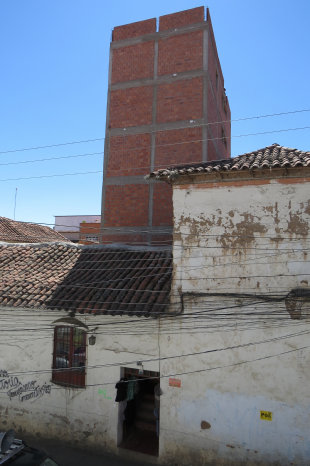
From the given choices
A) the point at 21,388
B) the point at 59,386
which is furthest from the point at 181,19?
the point at 21,388

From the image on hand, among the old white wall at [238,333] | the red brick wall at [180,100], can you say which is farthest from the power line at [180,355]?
the red brick wall at [180,100]

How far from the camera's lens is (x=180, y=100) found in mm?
13234

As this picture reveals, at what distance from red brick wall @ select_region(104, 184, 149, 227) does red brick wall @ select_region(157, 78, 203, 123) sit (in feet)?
10.0

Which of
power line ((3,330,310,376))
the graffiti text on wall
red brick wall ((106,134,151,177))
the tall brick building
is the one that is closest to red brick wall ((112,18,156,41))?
the tall brick building

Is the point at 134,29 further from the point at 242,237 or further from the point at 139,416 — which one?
the point at 139,416

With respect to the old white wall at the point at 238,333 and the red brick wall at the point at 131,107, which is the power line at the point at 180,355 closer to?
the old white wall at the point at 238,333

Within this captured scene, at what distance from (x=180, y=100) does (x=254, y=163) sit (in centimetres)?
662

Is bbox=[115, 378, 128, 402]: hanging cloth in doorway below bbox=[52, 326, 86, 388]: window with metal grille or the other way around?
below

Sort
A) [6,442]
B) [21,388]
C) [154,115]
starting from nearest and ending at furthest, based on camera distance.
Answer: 1. [6,442]
2. [21,388]
3. [154,115]

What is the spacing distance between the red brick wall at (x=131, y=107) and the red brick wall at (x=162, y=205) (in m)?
2.92

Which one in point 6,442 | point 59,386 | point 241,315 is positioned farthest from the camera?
point 59,386

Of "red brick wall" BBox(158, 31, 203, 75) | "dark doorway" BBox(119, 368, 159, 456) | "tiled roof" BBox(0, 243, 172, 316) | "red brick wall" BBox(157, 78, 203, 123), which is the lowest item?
"dark doorway" BBox(119, 368, 159, 456)

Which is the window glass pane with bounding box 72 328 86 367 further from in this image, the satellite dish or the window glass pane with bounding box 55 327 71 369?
the satellite dish

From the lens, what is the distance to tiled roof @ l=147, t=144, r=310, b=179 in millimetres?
7535
